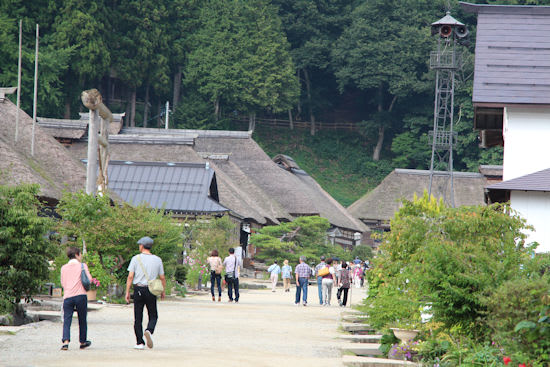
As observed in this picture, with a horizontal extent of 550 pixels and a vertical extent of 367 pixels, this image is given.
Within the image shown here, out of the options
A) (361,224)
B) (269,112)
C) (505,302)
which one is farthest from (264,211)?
(505,302)

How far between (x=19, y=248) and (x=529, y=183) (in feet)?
35.8

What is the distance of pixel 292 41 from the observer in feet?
254

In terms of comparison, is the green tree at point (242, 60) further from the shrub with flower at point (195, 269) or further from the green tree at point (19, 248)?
the green tree at point (19, 248)

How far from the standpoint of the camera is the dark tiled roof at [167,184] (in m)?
36.6

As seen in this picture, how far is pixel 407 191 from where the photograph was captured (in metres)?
61.6

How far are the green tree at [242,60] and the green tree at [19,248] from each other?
53.5m

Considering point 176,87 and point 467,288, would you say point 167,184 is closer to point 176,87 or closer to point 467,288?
point 467,288

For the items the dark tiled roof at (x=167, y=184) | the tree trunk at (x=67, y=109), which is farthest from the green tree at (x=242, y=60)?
the dark tiled roof at (x=167, y=184)

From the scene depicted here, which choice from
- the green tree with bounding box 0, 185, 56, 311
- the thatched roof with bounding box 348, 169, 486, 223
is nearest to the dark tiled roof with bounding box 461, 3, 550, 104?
the green tree with bounding box 0, 185, 56, 311

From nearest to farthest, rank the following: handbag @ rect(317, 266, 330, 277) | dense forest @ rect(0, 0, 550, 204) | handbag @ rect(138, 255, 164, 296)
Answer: handbag @ rect(138, 255, 164, 296), handbag @ rect(317, 266, 330, 277), dense forest @ rect(0, 0, 550, 204)

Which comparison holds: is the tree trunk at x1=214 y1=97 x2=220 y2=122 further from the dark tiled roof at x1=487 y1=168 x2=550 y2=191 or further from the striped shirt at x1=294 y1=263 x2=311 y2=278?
the dark tiled roof at x1=487 y1=168 x2=550 y2=191

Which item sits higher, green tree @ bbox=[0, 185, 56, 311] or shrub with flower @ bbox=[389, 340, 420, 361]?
green tree @ bbox=[0, 185, 56, 311]

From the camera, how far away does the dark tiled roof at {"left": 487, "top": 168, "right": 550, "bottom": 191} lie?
18547mm

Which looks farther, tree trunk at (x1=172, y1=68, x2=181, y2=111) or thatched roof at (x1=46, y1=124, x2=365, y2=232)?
tree trunk at (x1=172, y1=68, x2=181, y2=111)
